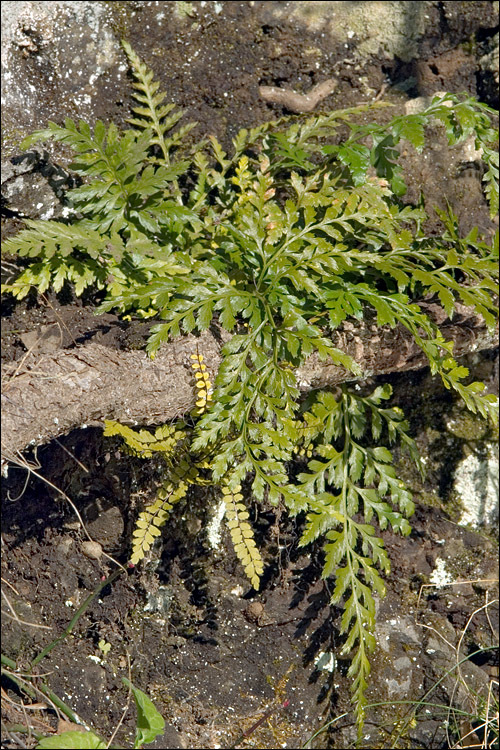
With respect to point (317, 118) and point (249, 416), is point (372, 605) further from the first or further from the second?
point (317, 118)

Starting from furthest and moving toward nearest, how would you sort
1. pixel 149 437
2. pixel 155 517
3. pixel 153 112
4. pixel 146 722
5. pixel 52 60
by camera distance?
pixel 52 60, pixel 153 112, pixel 155 517, pixel 149 437, pixel 146 722

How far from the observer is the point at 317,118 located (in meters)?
3.69

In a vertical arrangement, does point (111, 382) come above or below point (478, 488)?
above

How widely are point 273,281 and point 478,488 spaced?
7.22 ft

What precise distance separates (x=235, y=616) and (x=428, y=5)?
411 centimetres

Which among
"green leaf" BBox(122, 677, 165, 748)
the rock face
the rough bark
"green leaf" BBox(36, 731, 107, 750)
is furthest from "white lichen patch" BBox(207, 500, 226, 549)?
the rock face

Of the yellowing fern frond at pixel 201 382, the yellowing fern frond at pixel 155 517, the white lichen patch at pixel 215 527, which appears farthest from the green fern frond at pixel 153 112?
the white lichen patch at pixel 215 527

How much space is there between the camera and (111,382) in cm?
286

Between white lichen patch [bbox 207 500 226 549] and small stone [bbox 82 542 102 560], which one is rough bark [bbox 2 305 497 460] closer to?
white lichen patch [bbox 207 500 226 549]

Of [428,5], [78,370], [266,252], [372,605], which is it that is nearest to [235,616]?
[372,605]

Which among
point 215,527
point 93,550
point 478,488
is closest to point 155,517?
point 215,527

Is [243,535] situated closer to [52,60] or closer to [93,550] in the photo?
[93,550]

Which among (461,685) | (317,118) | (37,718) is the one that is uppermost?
(317,118)

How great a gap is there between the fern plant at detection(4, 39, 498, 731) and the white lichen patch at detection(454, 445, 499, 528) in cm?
76
